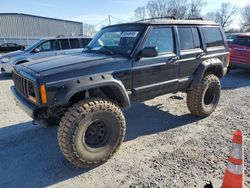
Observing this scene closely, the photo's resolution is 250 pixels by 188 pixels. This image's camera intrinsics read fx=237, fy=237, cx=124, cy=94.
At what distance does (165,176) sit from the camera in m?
3.12

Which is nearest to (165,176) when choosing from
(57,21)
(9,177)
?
(9,177)

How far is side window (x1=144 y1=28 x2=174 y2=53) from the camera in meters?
4.04

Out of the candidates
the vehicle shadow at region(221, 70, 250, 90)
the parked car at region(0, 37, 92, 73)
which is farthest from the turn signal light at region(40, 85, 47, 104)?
the vehicle shadow at region(221, 70, 250, 90)

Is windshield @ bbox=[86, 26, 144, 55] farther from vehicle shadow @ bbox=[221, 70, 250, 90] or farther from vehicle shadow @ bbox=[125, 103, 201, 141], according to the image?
vehicle shadow @ bbox=[221, 70, 250, 90]

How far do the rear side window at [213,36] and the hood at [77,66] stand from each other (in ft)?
7.48

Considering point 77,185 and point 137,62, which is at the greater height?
point 137,62

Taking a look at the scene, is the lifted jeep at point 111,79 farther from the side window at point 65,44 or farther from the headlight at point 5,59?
the headlight at point 5,59

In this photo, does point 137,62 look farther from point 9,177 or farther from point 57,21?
point 57,21

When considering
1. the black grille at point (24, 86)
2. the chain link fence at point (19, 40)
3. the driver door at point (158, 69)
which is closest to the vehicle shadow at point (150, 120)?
the driver door at point (158, 69)

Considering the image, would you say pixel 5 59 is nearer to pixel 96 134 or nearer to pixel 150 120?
pixel 150 120

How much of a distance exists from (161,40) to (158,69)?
0.55m

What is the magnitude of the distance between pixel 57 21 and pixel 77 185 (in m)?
34.1

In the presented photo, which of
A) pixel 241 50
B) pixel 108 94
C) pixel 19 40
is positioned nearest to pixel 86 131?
pixel 108 94

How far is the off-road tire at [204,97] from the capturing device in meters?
4.93
